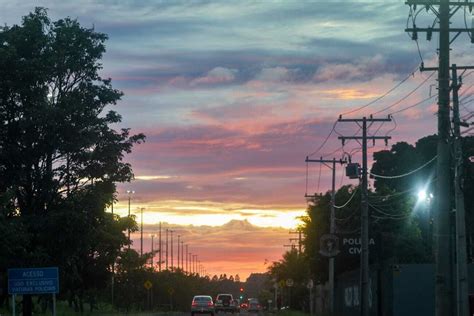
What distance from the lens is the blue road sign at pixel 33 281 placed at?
3375cm

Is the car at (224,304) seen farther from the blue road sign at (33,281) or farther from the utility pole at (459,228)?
the utility pole at (459,228)

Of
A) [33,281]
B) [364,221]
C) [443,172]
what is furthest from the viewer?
[364,221]

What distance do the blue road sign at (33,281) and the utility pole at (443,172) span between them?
1555 cm

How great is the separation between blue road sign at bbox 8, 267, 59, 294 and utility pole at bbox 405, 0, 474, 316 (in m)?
15.6

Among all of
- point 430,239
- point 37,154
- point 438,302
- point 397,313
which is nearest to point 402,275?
point 397,313

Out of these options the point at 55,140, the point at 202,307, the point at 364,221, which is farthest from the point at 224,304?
the point at 55,140

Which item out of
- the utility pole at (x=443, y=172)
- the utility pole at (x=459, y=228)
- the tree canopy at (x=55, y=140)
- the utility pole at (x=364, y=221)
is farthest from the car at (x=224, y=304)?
the utility pole at (x=443, y=172)

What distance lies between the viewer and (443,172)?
1025 inches

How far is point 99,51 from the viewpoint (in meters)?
39.3

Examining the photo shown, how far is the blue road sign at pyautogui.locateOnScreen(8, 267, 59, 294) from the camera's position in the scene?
111 feet

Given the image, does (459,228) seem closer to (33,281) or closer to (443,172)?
(443,172)

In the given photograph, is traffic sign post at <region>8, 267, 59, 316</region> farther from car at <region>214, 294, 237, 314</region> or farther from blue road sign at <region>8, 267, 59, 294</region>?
car at <region>214, 294, 237, 314</region>

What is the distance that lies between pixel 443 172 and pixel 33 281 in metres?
16.9

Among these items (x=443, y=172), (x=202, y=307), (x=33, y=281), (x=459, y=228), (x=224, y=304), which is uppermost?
(x=443, y=172)
